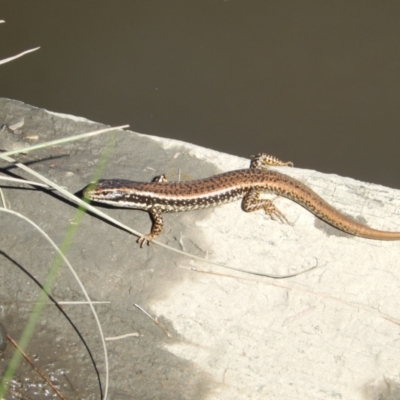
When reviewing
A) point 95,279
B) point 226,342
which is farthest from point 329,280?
point 95,279

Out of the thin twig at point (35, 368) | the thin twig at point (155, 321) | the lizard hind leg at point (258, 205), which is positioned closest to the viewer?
the thin twig at point (35, 368)

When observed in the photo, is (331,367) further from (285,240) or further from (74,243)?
(74,243)

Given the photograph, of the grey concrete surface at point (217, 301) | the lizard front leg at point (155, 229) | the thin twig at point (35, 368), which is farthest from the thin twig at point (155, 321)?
the thin twig at point (35, 368)

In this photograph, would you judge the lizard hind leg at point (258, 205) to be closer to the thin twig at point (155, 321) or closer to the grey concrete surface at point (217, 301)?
the grey concrete surface at point (217, 301)

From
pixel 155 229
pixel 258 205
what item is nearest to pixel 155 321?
pixel 155 229

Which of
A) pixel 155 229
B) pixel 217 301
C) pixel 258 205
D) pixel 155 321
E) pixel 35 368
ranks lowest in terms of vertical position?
pixel 35 368

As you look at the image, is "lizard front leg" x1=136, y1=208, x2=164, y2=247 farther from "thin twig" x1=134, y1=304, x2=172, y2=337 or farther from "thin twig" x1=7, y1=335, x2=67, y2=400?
"thin twig" x1=7, y1=335, x2=67, y2=400

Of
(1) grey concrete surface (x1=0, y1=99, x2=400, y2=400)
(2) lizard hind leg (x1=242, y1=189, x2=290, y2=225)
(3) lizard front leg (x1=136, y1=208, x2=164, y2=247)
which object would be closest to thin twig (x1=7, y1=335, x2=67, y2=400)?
(1) grey concrete surface (x1=0, y1=99, x2=400, y2=400)

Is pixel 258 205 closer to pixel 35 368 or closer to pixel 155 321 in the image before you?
pixel 155 321

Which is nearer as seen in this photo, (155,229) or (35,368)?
(35,368)
